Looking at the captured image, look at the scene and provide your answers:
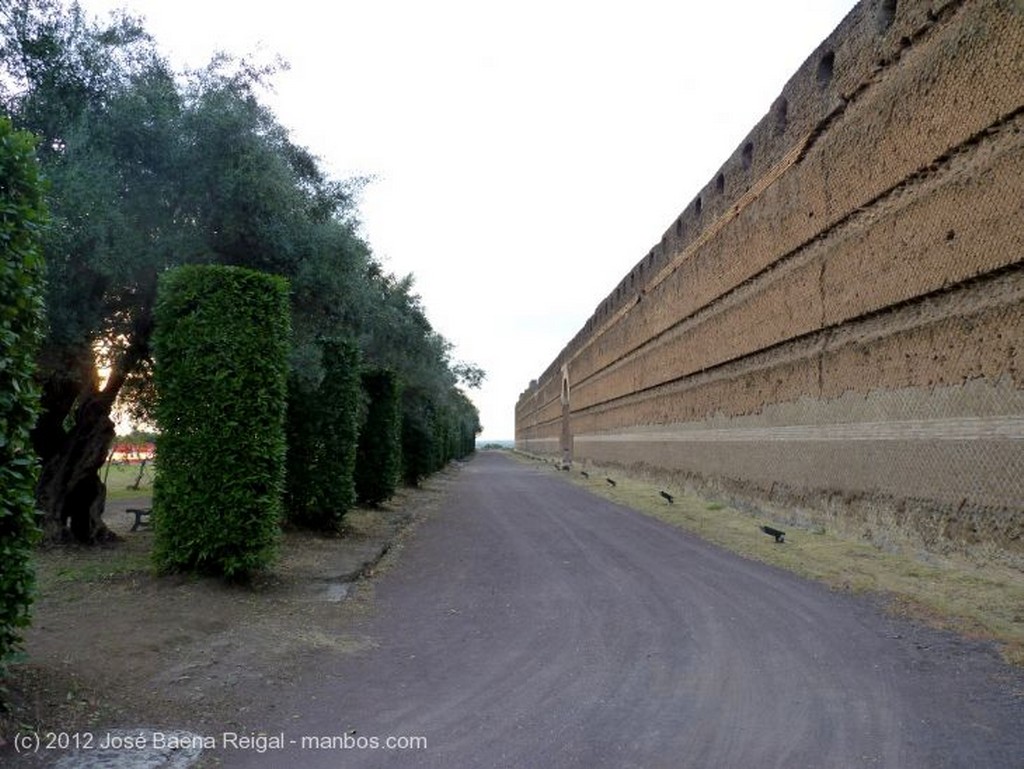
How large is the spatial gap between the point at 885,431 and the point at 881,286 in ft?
8.08

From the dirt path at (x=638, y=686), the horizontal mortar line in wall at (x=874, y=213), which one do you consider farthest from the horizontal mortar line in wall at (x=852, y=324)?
the dirt path at (x=638, y=686)

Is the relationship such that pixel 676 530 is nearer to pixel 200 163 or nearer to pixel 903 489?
pixel 903 489

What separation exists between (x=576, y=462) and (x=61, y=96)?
4686cm

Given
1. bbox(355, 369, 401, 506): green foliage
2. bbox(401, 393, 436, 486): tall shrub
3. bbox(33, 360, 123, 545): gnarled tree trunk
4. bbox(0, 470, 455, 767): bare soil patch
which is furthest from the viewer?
bbox(401, 393, 436, 486): tall shrub

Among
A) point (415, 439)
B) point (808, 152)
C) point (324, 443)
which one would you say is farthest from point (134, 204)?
point (415, 439)

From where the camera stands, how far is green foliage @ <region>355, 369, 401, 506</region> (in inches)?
730

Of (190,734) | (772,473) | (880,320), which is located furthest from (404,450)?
(190,734)

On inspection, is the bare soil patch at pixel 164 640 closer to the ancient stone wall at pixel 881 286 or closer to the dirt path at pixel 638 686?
the dirt path at pixel 638 686

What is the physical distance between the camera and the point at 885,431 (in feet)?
41.9

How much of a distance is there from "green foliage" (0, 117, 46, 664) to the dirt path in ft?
4.77

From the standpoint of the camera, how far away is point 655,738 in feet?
Result: 14.6

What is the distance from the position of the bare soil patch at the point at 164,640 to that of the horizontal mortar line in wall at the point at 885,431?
825cm

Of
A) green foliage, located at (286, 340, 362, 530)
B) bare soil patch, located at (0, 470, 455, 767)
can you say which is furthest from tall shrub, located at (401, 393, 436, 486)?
bare soil patch, located at (0, 470, 455, 767)

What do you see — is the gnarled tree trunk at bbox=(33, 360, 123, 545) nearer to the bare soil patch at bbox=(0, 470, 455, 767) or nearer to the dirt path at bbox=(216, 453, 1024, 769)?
the bare soil patch at bbox=(0, 470, 455, 767)
